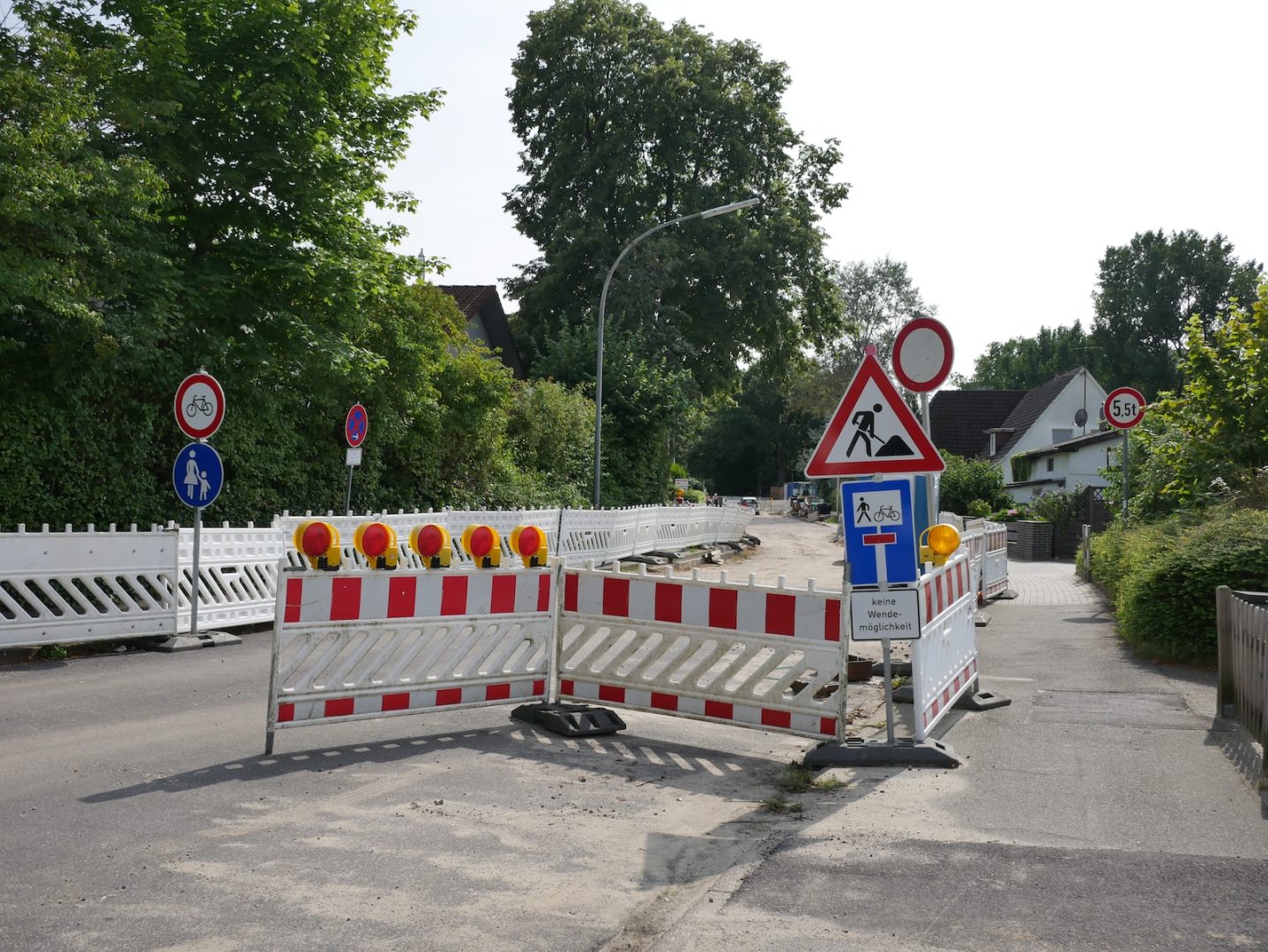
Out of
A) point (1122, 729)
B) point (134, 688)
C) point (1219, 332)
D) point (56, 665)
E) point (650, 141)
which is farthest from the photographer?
point (650, 141)

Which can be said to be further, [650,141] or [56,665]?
[650,141]

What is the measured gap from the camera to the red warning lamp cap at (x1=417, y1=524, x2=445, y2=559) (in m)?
8.31

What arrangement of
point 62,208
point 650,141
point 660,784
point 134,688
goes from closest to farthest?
point 660,784, point 134,688, point 62,208, point 650,141

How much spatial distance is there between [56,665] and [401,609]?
5.71m

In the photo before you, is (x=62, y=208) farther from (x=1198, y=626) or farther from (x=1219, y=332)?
(x=1219, y=332)

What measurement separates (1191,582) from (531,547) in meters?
7.28

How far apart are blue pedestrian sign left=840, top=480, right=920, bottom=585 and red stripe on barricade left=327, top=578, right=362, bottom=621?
3242 millimetres

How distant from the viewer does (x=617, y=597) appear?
8.80 metres

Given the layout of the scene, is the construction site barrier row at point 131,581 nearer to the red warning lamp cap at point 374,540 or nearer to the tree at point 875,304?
the red warning lamp cap at point 374,540

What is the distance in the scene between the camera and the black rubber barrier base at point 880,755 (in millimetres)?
7672

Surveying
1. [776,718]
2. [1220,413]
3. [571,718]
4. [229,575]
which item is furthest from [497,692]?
[1220,413]

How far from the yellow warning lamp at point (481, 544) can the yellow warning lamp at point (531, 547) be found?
303 millimetres

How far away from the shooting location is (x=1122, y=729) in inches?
350

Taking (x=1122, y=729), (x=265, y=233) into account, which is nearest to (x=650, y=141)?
(x=265, y=233)
